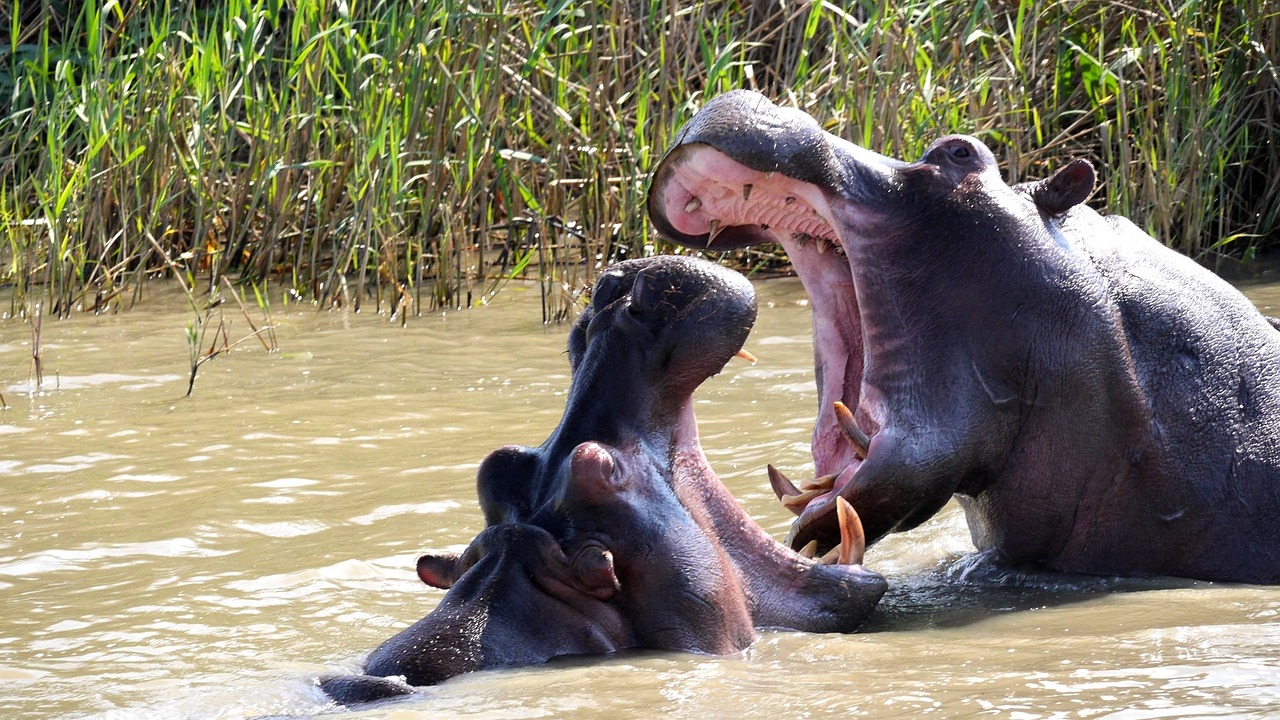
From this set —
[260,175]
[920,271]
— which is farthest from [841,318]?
[260,175]

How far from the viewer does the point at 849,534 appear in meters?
2.44

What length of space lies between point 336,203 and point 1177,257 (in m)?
4.55

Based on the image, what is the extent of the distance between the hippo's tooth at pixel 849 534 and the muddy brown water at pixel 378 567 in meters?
0.13

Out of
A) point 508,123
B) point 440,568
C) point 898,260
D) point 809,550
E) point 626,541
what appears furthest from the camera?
point 508,123

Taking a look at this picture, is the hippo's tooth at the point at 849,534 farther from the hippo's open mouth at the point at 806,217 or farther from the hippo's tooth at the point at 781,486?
the hippo's tooth at the point at 781,486

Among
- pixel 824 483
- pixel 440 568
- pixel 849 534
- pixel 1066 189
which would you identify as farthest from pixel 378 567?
pixel 1066 189

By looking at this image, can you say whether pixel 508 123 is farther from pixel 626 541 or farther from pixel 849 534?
pixel 626 541

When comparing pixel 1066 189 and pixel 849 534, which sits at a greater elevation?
pixel 1066 189

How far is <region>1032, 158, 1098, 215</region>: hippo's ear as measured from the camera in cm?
266

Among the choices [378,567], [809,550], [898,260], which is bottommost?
[378,567]

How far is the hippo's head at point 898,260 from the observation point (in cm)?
252

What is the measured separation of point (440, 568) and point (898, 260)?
86 centimetres

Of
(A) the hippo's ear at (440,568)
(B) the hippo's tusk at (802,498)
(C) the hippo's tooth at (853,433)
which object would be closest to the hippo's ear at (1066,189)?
(C) the hippo's tooth at (853,433)

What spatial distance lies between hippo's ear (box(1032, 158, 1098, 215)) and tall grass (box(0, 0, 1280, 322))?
3025 millimetres
